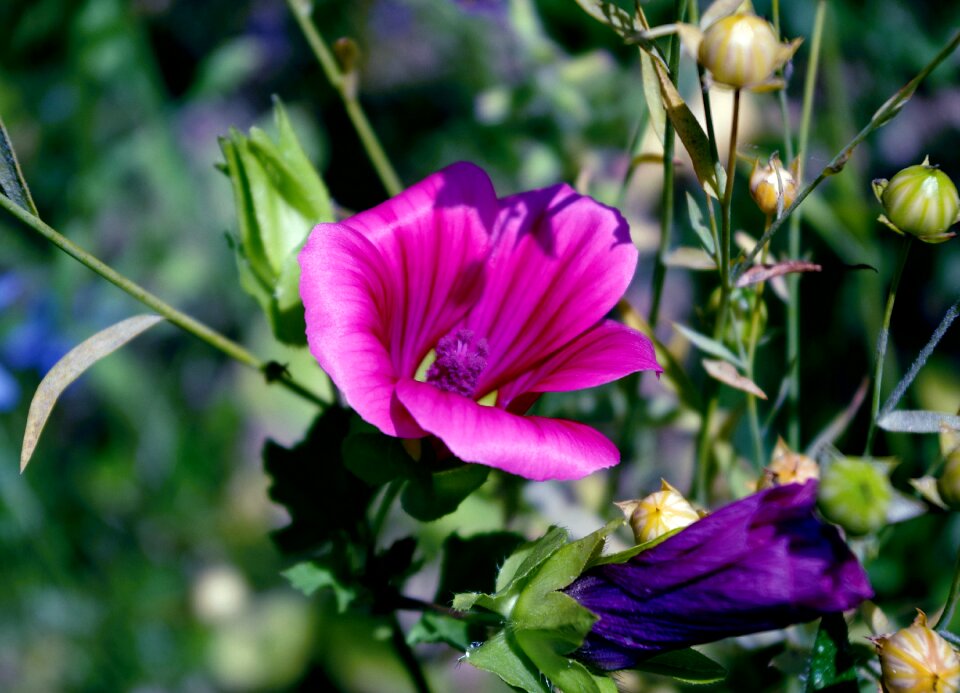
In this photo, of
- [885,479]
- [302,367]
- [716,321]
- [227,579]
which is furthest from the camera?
[227,579]

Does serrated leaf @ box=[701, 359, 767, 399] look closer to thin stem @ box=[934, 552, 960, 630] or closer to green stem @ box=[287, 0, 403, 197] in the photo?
thin stem @ box=[934, 552, 960, 630]

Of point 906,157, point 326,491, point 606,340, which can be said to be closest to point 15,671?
point 326,491

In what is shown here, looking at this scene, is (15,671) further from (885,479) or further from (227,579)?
(885,479)

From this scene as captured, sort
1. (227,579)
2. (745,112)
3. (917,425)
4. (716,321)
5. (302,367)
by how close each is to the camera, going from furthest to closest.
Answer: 1. (745,112)
2. (227,579)
3. (302,367)
4. (716,321)
5. (917,425)

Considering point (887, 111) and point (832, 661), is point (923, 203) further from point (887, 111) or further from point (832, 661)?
point (832, 661)

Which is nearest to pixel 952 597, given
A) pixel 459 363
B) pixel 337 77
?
pixel 459 363

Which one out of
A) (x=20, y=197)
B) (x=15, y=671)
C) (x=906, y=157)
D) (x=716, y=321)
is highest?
(x=20, y=197)
